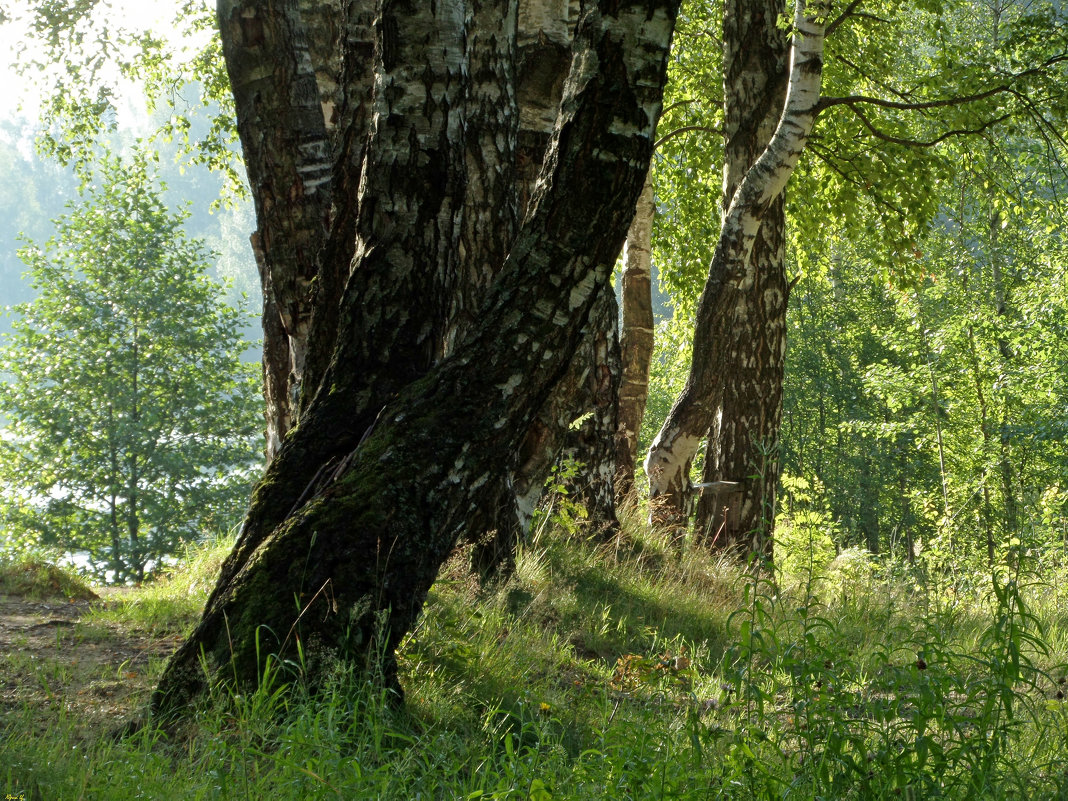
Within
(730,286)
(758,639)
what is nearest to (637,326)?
(730,286)

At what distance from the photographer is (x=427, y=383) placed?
12.4ft

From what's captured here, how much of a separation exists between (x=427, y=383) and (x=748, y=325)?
5.29 metres

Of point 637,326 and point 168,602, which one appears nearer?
point 168,602

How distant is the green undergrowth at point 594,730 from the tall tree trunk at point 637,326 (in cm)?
605

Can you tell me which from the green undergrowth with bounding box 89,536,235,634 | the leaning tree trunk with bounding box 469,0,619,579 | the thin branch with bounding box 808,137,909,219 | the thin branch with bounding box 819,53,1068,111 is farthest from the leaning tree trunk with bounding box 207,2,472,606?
the thin branch with bounding box 808,137,909,219

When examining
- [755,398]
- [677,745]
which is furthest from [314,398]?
[755,398]

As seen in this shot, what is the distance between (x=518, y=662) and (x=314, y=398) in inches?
59.4

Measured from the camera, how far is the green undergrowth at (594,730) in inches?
100

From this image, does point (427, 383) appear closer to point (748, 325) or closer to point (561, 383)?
point (561, 383)

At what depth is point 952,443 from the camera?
30.4 metres

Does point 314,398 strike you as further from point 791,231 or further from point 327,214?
point 791,231

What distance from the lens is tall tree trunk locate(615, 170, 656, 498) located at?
1105 centimetres

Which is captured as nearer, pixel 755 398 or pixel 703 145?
pixel 755 398

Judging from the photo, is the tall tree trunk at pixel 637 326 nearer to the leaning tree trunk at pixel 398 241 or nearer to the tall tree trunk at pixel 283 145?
the tall tree trunk at pixel 283 145
